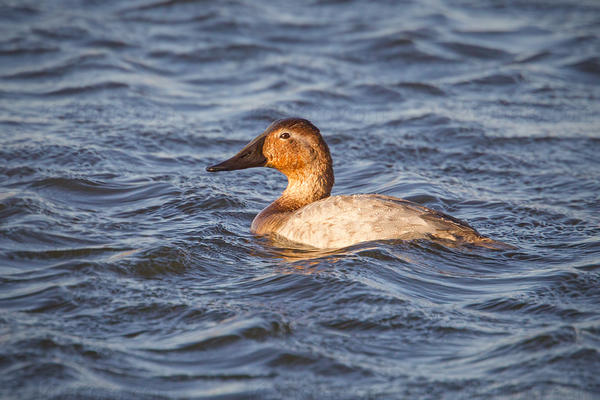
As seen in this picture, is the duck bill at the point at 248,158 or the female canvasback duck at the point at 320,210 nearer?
the female canvasback duck at the point at 320,210

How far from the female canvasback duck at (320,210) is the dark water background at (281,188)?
0.16 meters

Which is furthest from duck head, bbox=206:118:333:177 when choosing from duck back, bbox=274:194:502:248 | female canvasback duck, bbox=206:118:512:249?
duck back, bbox=274:194:502:248

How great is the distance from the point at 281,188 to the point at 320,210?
2.12 m

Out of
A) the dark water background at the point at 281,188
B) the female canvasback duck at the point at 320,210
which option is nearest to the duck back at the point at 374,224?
the female canvasback duck at the point at 320,210

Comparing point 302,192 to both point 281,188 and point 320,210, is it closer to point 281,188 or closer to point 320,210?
point 320,210

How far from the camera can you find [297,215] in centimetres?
668

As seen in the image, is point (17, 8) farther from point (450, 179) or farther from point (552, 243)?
point (552, 243)

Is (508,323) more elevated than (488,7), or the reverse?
(488,7)

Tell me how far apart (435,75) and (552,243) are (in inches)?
243

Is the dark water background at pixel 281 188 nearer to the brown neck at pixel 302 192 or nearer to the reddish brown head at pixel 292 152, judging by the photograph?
the brown neck at pixel 302 192

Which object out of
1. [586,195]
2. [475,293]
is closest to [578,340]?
[475,293]

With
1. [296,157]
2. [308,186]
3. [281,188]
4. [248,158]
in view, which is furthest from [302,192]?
[281,188]

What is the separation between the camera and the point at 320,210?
6.50m

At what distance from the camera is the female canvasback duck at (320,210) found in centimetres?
624
